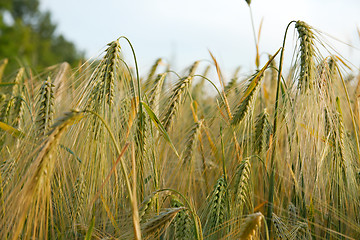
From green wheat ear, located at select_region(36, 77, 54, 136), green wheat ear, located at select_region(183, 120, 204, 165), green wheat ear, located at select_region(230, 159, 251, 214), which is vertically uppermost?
green wheat ear, located at select_region(36, 77, 54, 136)

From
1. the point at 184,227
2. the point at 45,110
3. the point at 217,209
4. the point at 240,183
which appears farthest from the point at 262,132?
the point at 45,110

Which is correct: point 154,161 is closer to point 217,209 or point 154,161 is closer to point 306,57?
point 217,209

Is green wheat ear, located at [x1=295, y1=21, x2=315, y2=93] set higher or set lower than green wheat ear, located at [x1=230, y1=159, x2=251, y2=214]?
higher

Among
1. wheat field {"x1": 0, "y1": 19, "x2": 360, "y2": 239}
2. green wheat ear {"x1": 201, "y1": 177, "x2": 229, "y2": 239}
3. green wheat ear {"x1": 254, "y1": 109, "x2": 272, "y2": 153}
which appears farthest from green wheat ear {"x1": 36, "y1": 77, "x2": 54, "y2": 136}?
→ green wheat ear {"x1": 254, "y1": 109, "x2": 272, "y2": 153}

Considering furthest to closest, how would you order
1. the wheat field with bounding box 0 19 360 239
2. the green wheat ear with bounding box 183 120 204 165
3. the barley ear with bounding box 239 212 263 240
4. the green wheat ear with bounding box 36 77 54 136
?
the green wheat ear with bounding box 183 120 204 165, the green wheat ear with bounding box 36 77 54 136, the wheat field with bounding box 0 19 360 239, the barley ear with bounding box 239 212 263 240

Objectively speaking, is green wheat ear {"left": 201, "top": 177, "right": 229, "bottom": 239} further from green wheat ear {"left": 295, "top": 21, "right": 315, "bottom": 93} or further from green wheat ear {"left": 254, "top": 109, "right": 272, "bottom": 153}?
green wheat ear {"left": 295, "top": 21, "right": 315, "bottom": 93}

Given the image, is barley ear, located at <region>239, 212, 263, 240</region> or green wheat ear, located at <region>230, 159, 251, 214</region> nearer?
barley ear, located at <region>239, 212, 263, 240</region>

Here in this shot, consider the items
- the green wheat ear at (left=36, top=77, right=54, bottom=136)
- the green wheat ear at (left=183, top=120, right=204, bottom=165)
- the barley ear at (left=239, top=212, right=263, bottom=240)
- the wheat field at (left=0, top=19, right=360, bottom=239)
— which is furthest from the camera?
the green wheat ear at (left=183, top=120, right=204, bottom=165)

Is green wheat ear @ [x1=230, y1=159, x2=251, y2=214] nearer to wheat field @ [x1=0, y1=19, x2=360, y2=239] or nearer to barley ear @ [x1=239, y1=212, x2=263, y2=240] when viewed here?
wheat field @ [x1=0, y1=19, x2=360, y2=239]

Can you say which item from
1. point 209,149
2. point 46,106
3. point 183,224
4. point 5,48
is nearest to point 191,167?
point 183,224

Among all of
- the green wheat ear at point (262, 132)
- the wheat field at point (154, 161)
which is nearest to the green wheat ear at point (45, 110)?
the wheat field at point (154, 161)

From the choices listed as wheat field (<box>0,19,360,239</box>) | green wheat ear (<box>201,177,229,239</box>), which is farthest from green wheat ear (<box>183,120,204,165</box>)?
green wheat ear (<box>201,177,229,239</box>)

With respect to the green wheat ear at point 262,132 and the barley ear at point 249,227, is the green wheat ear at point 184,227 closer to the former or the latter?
the barley ear at point 249,227

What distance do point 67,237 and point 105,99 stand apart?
0.58m
